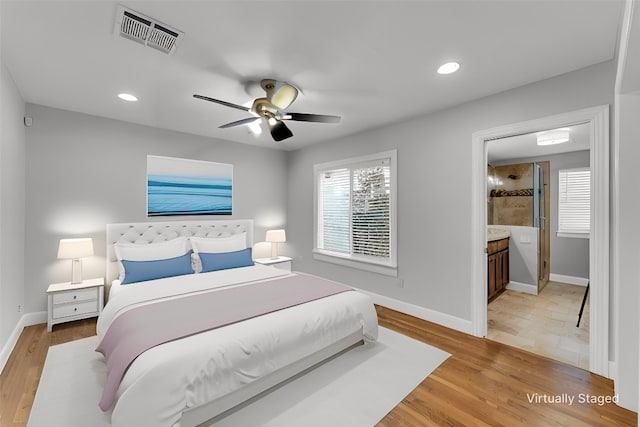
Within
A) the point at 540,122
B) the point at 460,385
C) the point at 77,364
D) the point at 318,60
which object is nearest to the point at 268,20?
the point at 318,60

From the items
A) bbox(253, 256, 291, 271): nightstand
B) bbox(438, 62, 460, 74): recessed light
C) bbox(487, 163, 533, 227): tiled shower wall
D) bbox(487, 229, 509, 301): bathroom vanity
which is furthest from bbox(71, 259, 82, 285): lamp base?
bbox(487, 163, 533, 227): tiled shower wall

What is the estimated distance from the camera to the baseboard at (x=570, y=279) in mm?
5023

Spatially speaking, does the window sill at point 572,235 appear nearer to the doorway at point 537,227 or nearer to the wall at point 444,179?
the doorway at point 537,227

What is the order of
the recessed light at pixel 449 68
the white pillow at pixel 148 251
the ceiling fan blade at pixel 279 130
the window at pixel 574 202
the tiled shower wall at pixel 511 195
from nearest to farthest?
1. the recessed light at pixel 449 68
2. the ceiling fan blade at pixel 279 130
3. the white pillow at pixel 148 251
4. the tiled shower wall at pixel 511 195
5. the window at pixel 574 202

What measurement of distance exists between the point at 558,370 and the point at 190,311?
3175 millimetres

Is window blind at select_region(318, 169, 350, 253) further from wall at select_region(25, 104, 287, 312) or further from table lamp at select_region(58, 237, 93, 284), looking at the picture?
table lamp at select_region(58, 237, 93, 284)

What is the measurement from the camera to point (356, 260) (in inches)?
175

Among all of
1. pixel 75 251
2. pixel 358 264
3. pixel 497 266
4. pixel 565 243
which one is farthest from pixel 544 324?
pixel 75 251

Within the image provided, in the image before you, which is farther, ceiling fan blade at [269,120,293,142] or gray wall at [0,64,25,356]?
ceiling fan blade at [269,120,293,142]

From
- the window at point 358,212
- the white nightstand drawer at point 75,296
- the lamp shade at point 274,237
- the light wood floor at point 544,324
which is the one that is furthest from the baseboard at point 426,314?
the white nightstand drawer at point 75,296

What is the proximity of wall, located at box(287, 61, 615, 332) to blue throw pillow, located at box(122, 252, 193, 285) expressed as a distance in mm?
2590

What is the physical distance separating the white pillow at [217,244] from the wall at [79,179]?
693mm

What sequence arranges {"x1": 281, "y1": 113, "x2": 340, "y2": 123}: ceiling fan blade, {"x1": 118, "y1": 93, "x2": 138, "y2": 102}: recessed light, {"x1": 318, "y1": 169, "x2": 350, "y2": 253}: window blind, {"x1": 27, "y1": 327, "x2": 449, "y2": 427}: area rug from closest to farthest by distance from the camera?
{"x1": 27, "y1": 327, "x2": 449, "y2": 427}: area rug, {"x1": 281, "y1": 113, "x2": 340, "y2": 123}: ceiling fan blade, {"x1": 118, "y1": 93, "x2": 138, "y2": 102}: recessed light, {"x1": 318, "y1": 169, "x2": 350, "y2": 253}: window blind

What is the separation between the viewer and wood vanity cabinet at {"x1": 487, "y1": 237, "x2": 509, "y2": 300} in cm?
414
